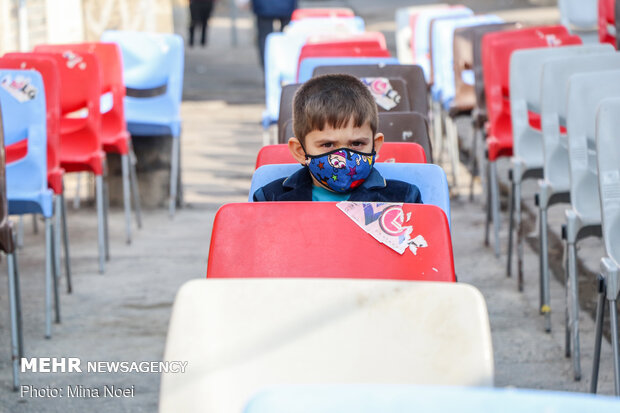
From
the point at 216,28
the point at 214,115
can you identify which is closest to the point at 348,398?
the point at 214,115

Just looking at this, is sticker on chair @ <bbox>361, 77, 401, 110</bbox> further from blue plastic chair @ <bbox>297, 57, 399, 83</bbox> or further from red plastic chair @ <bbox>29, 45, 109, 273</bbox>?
red plastic chair @ <bbox>29, 45, 109, 273</bbox>

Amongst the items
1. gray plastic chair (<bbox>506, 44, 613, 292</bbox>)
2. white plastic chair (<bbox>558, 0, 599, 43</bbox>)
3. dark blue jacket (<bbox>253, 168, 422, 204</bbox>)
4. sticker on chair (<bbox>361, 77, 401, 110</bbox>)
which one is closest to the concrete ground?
gray plastic chair (<bbox>506, 44, 613, 292</bbox>)

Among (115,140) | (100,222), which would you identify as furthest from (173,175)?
(100,222)

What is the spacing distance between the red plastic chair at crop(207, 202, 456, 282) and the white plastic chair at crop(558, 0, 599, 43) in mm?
6730

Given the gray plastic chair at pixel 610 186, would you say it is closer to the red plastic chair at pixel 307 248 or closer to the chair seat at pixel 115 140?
the red plastic chair at pixel 307 248

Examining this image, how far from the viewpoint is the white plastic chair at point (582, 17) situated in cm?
885

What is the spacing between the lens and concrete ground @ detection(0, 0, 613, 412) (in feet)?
14.4

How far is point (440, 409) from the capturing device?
130 cm

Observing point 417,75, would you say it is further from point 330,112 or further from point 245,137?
point 245,137

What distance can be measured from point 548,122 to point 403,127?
71cm

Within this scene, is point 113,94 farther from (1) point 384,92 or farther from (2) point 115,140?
(1) point 384,92

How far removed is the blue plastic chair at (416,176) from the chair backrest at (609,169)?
61 cm

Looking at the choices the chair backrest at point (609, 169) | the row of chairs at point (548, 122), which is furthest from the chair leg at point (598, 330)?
the chair backrest at point (609, 169)

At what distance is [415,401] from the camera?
4.30 feet
